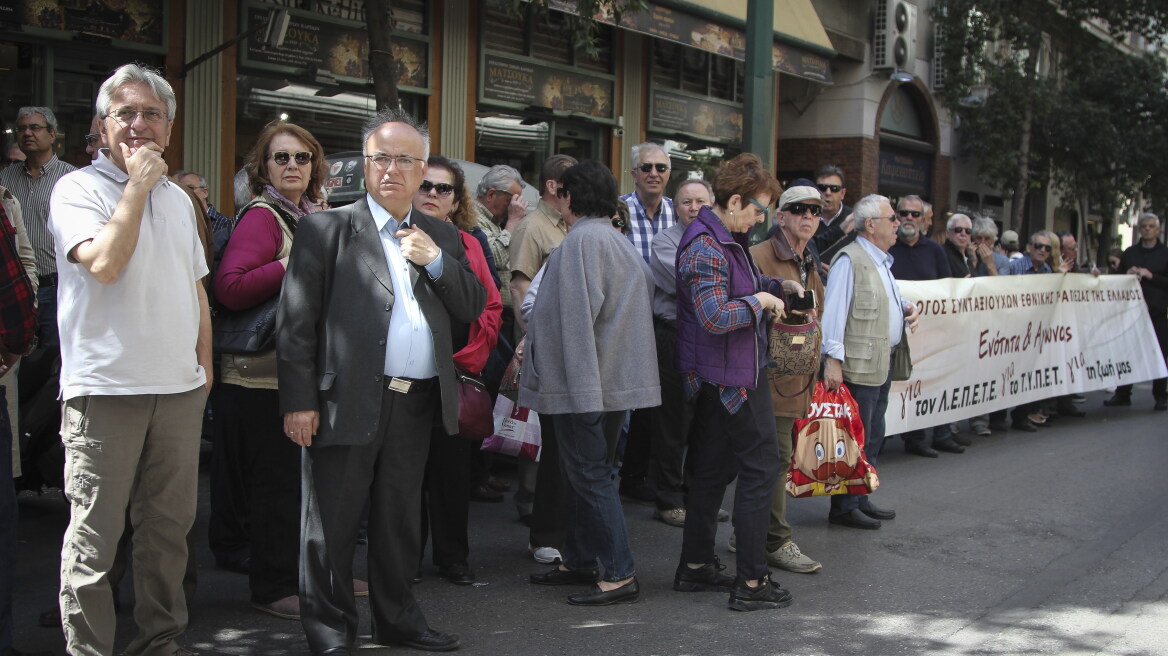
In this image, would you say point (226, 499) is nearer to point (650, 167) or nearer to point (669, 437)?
point (669, 437)

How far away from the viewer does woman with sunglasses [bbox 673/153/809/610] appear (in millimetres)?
4895

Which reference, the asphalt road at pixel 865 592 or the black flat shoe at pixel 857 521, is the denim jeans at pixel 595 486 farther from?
the black flat shoe at pixel 857 521

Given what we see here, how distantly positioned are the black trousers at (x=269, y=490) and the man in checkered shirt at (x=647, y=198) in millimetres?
3154

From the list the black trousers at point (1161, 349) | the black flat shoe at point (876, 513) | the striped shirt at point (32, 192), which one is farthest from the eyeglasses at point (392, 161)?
the black trousers at point (1161, 349)

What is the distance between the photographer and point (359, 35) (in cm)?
1216

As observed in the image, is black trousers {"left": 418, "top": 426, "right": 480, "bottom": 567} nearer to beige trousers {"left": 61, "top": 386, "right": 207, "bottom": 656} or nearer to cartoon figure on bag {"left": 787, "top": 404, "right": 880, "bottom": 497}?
beige trousers {"left": 61, "top": 386, "right": 207, "bottom": 656}

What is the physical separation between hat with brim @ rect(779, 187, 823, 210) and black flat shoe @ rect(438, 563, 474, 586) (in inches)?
88.6

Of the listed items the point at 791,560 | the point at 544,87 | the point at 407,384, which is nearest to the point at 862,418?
the point at 791,560

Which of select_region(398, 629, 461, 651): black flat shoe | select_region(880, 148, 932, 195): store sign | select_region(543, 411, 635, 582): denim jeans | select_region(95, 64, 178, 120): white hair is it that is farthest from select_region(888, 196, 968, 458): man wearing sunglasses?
select_region(880, 148, 932, 195): store sign

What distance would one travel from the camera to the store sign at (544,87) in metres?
13.7

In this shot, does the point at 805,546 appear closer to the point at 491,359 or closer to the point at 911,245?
the point at 491,359

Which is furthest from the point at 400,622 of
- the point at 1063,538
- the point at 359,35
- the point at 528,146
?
the point at 528,146

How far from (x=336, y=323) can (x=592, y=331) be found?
127 cm

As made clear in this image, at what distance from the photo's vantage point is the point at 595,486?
4949mm
